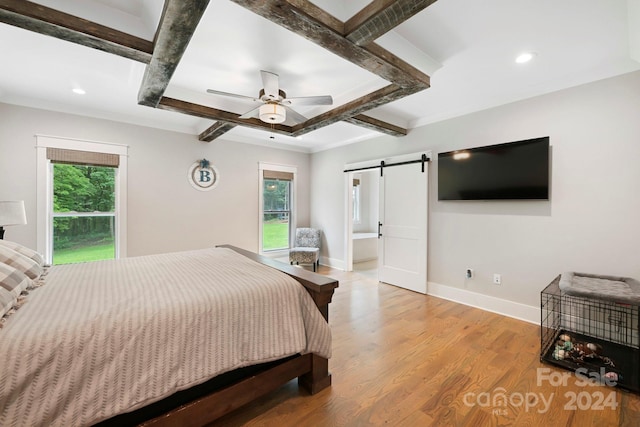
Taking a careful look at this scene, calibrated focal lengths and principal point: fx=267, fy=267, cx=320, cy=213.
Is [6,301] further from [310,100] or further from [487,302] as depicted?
[487,302]

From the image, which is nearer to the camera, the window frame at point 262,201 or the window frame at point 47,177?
the window frame at point 47,177

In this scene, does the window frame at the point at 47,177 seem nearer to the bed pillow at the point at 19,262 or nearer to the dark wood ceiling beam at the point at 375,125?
the bed pillow at the point at 19,262

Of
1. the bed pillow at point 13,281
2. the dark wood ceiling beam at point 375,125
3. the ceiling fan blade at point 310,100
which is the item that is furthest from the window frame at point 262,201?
the bed pillow at point 13,281

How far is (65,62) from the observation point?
2.43 m

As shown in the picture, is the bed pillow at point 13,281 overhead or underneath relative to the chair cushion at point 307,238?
overhead

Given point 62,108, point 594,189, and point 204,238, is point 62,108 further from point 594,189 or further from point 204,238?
point 594,189

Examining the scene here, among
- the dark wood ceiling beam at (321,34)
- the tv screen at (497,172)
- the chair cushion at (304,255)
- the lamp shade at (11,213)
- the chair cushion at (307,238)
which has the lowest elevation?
the chair cushion at (304,255)

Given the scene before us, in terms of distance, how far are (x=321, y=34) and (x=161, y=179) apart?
11.4 feet

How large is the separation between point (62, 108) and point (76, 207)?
1.27 meters

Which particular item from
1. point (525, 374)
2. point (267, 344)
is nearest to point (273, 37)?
point (267, 344)

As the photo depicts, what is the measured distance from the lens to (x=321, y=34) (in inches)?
66.4

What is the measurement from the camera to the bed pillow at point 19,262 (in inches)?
64.1

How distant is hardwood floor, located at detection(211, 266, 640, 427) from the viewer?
1.61m

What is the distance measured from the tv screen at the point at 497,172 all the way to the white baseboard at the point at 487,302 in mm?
1218
